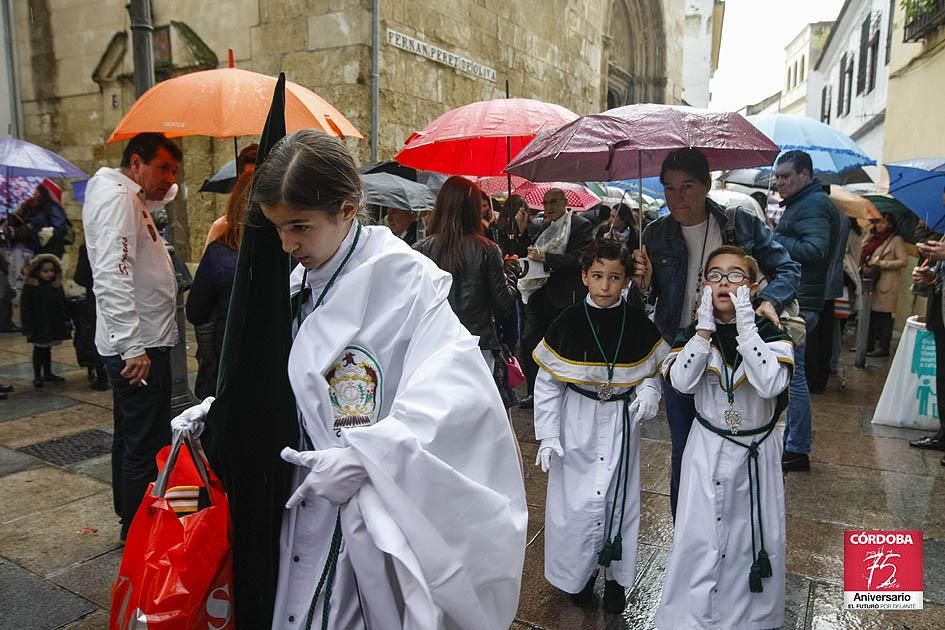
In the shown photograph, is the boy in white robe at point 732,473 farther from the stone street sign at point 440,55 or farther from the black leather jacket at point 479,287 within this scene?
the stone street sign at point 440,55

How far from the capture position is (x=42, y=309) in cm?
703

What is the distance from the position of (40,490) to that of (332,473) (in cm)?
393

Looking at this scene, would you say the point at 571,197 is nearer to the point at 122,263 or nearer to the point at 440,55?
the point at 440,55

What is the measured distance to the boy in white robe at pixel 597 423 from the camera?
10.6 ft

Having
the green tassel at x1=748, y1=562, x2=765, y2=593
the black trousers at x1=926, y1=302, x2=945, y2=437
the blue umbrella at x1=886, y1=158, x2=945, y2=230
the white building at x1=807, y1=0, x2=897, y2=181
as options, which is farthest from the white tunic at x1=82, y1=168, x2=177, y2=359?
the white building at x1=807, y1=0, x2=897, y2=181

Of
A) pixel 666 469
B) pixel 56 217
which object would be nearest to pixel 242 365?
pixel 666 469

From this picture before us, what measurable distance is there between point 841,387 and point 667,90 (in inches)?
685

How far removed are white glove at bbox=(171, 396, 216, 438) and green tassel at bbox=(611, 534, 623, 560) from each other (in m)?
2.02

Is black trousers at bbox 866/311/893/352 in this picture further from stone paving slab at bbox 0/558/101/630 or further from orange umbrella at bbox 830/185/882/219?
stone paving slab at bbox 0/558/101/630

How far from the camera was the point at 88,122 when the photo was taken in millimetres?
11438

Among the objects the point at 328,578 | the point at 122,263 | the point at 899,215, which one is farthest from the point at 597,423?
the point at 899,215

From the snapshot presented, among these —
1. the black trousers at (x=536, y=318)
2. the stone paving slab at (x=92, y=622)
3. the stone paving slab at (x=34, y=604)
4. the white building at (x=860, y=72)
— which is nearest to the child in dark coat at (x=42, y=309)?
the stone paving slab at (x=34, y=604)

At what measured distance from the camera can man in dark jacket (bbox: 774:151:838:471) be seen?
15.0ft

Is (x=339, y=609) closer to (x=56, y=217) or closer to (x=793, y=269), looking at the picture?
(x=793, y=269)
